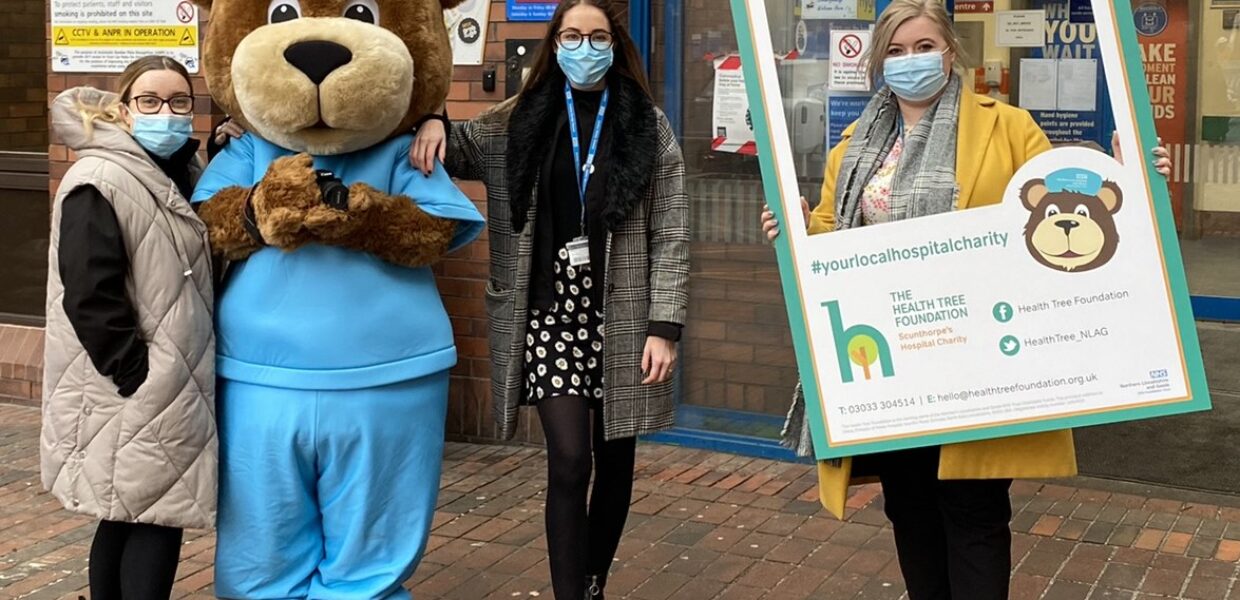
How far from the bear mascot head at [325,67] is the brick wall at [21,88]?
4.60 metres

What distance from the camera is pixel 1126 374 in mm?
3656

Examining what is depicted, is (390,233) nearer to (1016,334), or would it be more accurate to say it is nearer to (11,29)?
(1016,334)

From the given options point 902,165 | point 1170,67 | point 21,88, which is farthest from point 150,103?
Answer: point 21,88

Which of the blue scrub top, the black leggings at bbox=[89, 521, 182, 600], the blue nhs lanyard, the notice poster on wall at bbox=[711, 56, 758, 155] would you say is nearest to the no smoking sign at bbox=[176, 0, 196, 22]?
the notice poster on wall at bbox=[711, 56, 758, 155]

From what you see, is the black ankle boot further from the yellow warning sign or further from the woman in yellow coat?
the yellow warning sign

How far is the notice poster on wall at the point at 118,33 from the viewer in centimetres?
742

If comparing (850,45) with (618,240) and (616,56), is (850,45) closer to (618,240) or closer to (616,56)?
(616,56)

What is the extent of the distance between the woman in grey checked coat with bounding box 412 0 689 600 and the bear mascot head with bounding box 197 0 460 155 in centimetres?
36

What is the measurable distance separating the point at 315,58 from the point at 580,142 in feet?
2.79

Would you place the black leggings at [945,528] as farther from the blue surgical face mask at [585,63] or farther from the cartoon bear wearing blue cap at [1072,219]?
the blue surgical face mask at [585,63]

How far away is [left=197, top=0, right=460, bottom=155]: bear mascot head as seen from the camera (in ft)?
12.6

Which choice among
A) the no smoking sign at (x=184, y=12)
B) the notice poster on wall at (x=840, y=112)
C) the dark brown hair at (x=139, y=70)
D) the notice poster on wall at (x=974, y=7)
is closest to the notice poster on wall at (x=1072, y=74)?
the notice poster on wall at (x=974, y=7)

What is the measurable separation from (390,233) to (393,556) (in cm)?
87

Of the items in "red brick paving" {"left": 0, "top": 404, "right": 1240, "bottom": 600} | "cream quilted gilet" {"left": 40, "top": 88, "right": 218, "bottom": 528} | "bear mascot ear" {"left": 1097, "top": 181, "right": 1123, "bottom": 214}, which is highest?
"bear mascot ear" {"left": 1097, "top": 181, "right": 1123, "bottom": 214}
